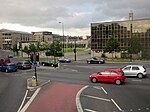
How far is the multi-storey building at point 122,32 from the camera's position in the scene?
6850 cm

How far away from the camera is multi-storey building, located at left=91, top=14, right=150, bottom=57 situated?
68.5m

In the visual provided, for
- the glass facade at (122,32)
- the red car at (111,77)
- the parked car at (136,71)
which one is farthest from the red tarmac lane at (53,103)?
the glass facade at (122,32)

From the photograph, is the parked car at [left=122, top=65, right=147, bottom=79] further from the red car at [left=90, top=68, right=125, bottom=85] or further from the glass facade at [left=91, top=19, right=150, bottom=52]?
the glass facade at [left=91, top=19, right=150, bottom=52]

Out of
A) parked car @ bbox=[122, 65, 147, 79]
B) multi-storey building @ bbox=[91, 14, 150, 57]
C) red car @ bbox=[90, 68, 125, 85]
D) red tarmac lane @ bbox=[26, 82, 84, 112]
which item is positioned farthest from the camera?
multi-storey building @ bbox=[91, 14, 150, 57]

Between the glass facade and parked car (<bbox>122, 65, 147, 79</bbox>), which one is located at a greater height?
the glass facade

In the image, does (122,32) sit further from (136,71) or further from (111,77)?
(111,77)

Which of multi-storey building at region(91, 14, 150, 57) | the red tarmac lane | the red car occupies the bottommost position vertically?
the red tarmac lane

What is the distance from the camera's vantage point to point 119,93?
57.9ft

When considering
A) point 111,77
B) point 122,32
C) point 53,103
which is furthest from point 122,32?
point 53,103

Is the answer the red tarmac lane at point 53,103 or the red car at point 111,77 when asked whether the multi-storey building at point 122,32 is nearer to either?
the red car at point 111,77

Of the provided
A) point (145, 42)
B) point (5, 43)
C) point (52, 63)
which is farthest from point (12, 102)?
point (5, 43)

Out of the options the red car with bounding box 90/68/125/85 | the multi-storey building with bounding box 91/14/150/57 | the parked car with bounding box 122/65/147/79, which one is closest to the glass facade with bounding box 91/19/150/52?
the multi-storey building with bounding box 91/14/150/57

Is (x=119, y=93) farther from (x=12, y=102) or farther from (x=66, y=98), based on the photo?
(x=12, y=102)

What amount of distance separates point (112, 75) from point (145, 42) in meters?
47.9
